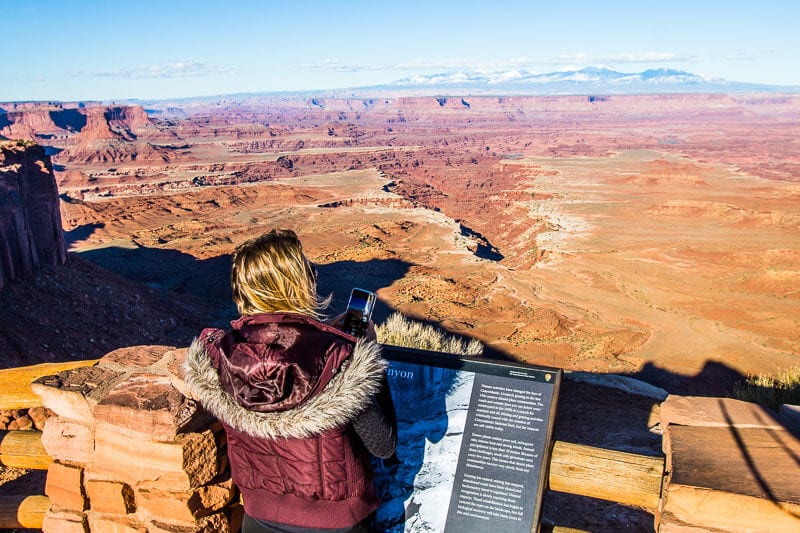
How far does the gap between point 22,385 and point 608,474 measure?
3.34 meters

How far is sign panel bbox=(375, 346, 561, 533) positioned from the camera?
2438mm

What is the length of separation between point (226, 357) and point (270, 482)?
53cm

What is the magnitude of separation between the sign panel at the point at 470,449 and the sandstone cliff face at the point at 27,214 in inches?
733

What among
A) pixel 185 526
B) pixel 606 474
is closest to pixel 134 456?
pixel 185 526

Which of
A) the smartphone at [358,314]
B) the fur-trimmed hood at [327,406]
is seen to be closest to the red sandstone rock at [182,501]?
the fur-trimmed hood at [327,406]

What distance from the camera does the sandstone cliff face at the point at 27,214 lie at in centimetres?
1819

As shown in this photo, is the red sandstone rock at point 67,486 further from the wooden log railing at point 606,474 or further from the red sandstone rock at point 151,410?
the wooden log railing at point 606,474

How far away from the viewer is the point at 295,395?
76.4 inches

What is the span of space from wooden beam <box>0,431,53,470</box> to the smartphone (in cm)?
217

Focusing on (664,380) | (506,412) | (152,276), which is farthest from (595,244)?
(506,412)

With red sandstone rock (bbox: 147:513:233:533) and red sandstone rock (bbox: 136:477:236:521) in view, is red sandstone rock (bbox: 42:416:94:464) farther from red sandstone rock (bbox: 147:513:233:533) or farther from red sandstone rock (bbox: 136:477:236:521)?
red sandstone rock (bbox: 147:513:233:533)

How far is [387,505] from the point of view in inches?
100

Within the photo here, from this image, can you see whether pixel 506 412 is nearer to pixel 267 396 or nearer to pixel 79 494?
pixel 267 396

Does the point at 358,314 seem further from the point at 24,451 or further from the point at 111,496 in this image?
the point at 24,451
